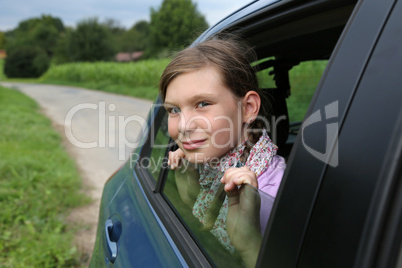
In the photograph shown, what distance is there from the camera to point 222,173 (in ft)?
3.92

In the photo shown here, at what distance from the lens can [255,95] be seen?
1.40 meters

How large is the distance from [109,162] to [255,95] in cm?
526

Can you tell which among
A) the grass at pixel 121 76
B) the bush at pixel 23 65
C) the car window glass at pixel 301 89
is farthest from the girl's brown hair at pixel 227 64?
the bush at pixel 23 65

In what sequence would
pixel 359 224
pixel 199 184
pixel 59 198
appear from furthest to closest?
pixel 59 198, pixel 199 184, pixel 359 224

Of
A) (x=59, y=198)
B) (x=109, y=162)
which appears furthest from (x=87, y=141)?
(x=59, y=198)

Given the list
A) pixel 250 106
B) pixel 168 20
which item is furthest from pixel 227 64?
pixel 168 20

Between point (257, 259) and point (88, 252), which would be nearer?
point (257, 259)

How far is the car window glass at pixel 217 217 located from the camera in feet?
2.92

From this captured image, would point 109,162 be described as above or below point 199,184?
below

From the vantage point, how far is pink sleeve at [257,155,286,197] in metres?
1.14

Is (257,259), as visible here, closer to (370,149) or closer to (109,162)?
(370,149)

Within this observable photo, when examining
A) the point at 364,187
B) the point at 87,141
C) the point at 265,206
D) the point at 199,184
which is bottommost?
the point at 87,141

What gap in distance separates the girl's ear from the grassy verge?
2235 millimetres

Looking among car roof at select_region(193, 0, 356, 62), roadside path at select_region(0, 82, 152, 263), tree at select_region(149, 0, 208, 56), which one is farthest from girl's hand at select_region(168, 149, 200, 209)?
tree at select_region(149, 0, 208, 56)
